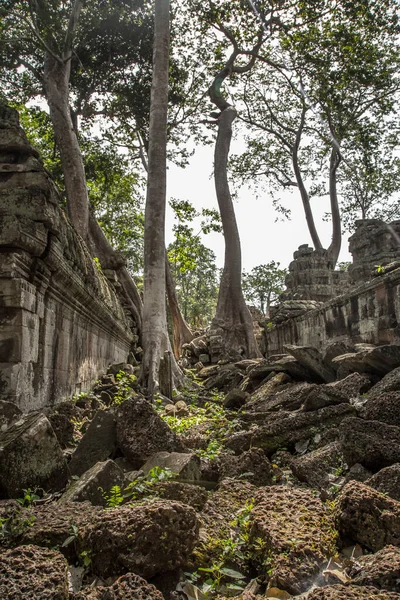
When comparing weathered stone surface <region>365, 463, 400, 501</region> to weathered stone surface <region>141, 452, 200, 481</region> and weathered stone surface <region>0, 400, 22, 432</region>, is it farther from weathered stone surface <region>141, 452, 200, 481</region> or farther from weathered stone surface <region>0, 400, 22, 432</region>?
weathered stone surface <region>0, 400, 22, 432</region>

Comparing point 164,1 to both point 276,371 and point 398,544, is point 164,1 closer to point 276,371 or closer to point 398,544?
point 276,371

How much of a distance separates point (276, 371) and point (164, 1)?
715cm

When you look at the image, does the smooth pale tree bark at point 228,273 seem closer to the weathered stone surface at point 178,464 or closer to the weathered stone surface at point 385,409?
the weathered stone surface at point 385,409

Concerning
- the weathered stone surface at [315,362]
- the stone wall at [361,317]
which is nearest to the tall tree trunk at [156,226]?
the weathered stone surface at [315,362]

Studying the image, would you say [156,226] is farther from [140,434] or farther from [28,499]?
[28,499]

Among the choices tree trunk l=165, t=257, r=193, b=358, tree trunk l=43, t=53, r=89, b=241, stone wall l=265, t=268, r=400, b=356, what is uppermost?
tree trunk l=43, t=53, r=89, b=241

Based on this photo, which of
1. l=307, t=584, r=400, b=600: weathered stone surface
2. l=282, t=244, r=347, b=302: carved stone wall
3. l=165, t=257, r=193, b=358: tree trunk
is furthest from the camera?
l=282, t=244, r=347, b=302: carved stone wall

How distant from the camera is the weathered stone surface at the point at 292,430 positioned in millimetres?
2787

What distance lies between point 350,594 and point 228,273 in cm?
1055

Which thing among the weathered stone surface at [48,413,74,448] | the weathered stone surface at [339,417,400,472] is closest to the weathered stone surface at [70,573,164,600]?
the weathered stone surface at [339,417,400,472]

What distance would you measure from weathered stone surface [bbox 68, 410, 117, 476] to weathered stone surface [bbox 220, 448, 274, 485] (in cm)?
69

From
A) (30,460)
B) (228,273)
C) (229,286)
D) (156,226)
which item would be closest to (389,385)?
(30,460)

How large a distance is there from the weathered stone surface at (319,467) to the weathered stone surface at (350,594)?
0.96 m

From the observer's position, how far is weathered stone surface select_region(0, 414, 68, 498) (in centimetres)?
193
